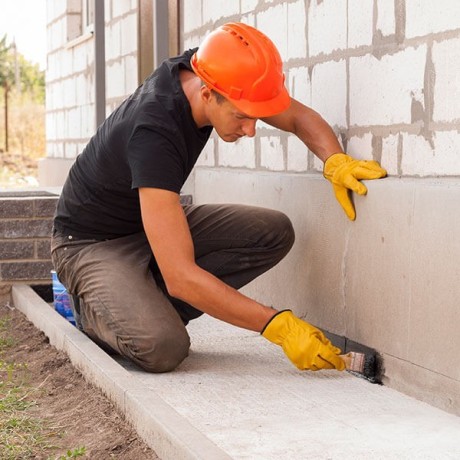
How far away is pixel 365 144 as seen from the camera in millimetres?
4426

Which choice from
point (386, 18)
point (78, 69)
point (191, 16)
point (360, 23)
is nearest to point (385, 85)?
point (386, 18)

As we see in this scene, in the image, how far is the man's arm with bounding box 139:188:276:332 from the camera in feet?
13.4

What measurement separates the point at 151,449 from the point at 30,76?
3407cm

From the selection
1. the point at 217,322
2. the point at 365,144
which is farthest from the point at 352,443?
the point at 217,322

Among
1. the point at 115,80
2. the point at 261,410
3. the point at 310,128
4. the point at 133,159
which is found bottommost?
the point at 261,410

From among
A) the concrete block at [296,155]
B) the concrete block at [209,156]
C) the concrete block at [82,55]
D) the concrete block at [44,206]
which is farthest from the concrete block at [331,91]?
the concrete block at [82,55]

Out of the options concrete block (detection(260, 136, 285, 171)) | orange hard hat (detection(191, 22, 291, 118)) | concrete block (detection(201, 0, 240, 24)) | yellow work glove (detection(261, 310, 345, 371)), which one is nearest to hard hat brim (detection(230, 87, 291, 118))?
orange hard hat (detection(191, 22, 291, 118))

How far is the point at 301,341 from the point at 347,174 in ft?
2.38

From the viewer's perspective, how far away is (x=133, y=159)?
4.15m

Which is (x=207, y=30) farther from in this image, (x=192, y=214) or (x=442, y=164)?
(x=442, y=164)

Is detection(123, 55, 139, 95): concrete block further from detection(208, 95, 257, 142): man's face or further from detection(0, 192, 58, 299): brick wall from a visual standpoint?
detection(208, 95, 257, 142): man's face

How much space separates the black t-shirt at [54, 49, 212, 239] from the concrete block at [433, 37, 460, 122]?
1.05 m

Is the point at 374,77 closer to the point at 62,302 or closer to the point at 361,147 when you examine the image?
the point at 361,147

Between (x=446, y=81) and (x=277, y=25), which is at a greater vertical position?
(x=277, y=25)
